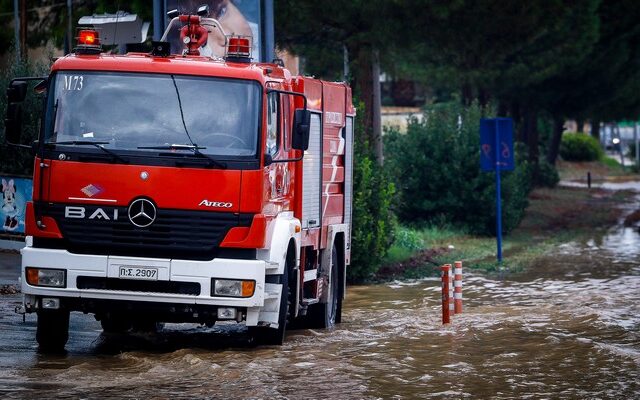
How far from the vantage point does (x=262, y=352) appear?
13578mm

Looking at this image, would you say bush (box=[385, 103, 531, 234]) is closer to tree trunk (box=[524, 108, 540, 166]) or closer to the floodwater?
the floodwater

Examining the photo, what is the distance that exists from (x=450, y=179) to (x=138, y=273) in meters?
21.3

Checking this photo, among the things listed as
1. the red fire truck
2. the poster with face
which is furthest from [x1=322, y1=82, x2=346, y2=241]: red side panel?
the red fire truck

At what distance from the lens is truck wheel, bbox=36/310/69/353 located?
43.7 feet

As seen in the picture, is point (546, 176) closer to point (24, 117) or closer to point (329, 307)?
point (24, 117)

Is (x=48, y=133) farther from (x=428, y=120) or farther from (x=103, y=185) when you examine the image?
(x=428, y=120)

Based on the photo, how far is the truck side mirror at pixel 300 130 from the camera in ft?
43.3

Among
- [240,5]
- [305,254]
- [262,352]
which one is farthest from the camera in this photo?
[240,5]

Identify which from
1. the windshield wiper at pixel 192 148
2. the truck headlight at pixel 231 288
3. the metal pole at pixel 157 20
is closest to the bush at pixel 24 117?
the metal pole at pixel 157 20

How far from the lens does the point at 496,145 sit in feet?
88.9

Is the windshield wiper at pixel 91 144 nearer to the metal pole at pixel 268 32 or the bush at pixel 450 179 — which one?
the metal pole at pixel 268 32

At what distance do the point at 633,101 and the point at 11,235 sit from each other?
3061 cm

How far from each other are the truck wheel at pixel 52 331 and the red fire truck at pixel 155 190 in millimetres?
30

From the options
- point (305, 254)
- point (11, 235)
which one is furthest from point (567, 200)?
point (305, 254)
